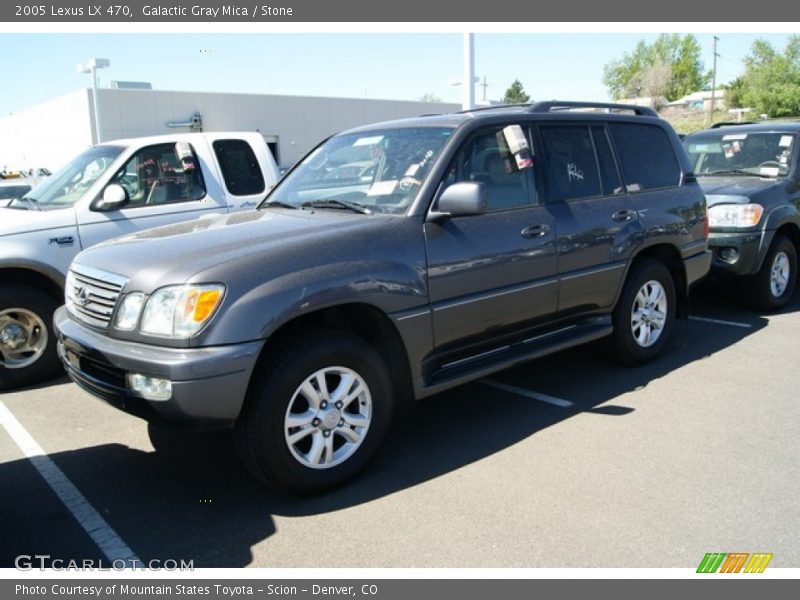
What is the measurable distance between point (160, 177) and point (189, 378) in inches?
153

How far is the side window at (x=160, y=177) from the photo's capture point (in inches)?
250

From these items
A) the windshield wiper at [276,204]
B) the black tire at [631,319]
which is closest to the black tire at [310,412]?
the windshield wiper at [276,204]

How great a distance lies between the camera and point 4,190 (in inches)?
516

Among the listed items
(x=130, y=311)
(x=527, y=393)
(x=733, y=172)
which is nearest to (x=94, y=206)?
(x=130, y=311)

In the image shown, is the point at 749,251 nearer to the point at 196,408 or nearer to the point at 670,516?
the point at 670,516

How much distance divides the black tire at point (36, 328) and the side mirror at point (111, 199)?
0.88m

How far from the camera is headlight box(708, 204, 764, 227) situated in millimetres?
6984

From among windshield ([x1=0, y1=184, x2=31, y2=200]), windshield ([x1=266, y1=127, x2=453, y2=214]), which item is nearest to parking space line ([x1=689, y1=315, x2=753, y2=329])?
windshield ([x1=266, y1=127, x2=453, y2=214])

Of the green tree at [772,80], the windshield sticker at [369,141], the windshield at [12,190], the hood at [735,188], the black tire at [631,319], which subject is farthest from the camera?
the green tree at [772,80]

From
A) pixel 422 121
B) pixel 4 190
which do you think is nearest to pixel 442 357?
pixel 422 121

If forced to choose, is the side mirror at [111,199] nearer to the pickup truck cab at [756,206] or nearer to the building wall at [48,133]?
the pickup truck cab at [756,206]

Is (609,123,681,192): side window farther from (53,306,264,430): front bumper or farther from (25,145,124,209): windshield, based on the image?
(25,145,124,209): windshield

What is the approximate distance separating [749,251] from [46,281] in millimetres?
6571

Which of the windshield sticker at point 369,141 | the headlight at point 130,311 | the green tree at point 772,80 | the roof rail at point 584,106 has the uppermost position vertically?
the green tree at point 772,80
